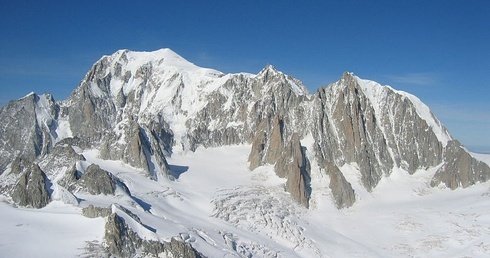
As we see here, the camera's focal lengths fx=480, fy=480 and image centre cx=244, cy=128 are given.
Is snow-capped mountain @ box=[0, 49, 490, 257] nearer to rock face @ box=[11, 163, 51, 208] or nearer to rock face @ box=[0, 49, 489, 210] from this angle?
rock face @ box=[11, 163, 51, 208]

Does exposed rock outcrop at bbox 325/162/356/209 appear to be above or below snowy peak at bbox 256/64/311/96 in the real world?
below

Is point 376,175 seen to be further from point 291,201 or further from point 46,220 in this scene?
point 46,220

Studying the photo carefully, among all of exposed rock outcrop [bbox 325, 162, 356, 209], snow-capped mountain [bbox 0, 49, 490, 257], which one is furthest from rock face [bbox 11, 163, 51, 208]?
exposed rock outcrop [bbox 325, 162, 356, 209]

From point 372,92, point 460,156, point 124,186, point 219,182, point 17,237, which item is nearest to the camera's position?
point 17,237

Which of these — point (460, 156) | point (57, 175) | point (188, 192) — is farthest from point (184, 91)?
point (460, 156)

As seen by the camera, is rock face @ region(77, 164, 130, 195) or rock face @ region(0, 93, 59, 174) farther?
rock face @ region(0, 93, 59, 174)

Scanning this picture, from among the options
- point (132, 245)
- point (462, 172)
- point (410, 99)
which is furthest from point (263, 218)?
point (410, 99)
